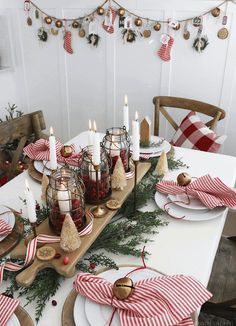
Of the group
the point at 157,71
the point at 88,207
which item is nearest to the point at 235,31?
the point at 157,71

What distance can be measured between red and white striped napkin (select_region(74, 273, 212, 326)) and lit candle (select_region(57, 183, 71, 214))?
205mm

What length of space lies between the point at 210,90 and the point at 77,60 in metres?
1.07

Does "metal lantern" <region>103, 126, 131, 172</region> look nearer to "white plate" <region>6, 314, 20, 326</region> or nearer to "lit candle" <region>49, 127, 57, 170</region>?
"lit candle" <region>49, 127, 57, 170</region>

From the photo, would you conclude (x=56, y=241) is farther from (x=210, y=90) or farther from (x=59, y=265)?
(x=210, y=90)

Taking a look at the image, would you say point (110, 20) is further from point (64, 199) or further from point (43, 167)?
point (64, 199)

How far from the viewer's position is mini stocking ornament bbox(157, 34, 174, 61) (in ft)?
7.22

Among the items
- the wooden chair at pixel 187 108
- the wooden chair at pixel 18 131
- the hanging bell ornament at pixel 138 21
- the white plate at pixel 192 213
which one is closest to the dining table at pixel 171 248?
the white plate at pixel 192 213

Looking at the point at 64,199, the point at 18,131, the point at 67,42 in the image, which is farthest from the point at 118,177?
the point at 67,42

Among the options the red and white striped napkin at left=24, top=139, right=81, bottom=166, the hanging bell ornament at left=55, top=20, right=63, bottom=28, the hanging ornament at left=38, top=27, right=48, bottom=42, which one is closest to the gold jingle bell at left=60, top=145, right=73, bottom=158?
the red and white striped napkin at left=24, top=139, right=81, bottom=166

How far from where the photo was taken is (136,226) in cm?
103

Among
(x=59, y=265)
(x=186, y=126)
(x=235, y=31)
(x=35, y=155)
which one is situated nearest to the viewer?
(x=59, y=265)

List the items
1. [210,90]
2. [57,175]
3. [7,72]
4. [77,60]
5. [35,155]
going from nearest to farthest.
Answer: [57,175]
[35,155]
[210,90]
[77,60]
[7,72]

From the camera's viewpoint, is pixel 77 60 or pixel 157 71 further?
pixel 77 60

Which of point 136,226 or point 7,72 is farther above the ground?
point 7,72
